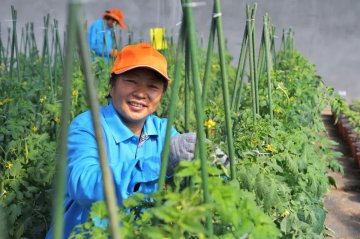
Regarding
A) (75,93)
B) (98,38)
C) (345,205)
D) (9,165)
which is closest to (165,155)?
(9,165)

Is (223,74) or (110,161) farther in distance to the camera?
(110,161)

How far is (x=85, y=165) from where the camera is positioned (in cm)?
162

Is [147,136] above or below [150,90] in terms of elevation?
below

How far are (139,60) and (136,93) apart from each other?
0.11 meters

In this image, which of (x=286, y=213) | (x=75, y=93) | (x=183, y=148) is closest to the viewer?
(x=183, y=148)

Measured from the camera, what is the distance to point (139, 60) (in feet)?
5.79

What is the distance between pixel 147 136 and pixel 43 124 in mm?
1441

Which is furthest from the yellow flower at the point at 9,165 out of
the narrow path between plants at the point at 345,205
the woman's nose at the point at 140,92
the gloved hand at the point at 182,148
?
the narrow path between plants at the point at 345,205

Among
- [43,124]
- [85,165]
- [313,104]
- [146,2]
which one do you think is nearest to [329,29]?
[146,2]

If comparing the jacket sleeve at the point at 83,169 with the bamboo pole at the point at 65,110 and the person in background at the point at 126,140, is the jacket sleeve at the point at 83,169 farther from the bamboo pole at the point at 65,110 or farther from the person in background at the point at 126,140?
the bamboo pole at the point at 65,110

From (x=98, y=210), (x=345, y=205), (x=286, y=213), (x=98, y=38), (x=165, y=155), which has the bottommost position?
(x=345, y=205)

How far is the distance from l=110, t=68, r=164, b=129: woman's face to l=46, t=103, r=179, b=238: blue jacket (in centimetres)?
4

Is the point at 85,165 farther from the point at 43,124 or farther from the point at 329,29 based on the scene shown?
the point at 329,29

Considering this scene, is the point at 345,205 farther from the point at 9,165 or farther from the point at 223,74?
the point at 223,74
